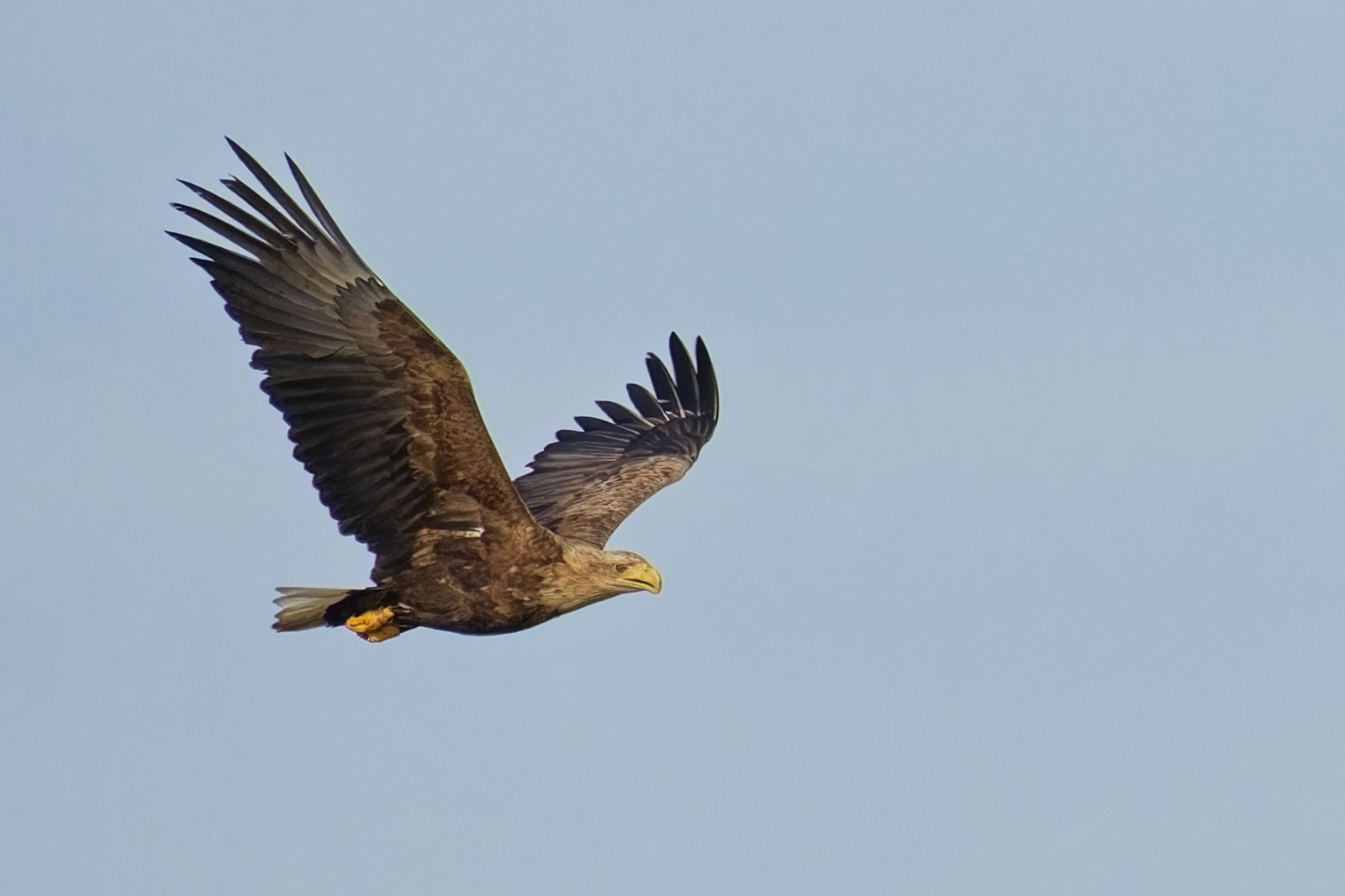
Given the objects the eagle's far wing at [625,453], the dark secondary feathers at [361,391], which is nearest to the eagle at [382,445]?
the dark secondary feathers at [361,391]

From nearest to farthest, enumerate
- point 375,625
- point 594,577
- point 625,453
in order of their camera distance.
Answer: point 594,577 < point 375,625 < point 625,453

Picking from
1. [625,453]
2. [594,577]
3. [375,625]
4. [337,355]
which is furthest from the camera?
[625,453]

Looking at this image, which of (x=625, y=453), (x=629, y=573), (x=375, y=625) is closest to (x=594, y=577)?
(x=629, y=573)

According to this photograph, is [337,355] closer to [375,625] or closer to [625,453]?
[375,625]

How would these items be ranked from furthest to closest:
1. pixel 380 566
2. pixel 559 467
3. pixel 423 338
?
pixel 559 467
pixel 380 566
pixel 423 338

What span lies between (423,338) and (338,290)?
509mm

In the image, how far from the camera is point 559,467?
18266 millimetres

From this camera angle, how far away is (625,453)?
18.5 m

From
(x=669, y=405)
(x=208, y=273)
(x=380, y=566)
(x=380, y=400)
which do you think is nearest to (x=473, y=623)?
(x=380, y=566)

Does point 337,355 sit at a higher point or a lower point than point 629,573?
higher

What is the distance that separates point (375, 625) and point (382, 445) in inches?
49.9

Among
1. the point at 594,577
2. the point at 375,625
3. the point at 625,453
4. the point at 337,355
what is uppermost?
the point at 625,453

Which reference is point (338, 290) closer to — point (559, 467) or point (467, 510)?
point (467, 510)

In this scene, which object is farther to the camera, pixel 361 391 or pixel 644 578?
pixel 644 578
